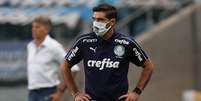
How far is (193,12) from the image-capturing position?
59.0ft

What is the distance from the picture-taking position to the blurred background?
17656 mm

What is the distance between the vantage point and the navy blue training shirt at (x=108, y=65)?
27.1 feet

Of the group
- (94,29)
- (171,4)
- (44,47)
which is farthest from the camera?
(171,4)

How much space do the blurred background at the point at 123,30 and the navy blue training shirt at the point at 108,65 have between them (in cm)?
914

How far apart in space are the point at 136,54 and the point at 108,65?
317mm

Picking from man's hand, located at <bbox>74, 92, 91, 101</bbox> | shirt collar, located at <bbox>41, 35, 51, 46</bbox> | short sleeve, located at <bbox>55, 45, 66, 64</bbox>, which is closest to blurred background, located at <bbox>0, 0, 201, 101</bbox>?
shirt collar, located at <bbox>41, 35, 51, 46</bbox>

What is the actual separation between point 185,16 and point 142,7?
3.45ft

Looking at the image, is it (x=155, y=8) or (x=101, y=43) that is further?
(x=155, y=8)

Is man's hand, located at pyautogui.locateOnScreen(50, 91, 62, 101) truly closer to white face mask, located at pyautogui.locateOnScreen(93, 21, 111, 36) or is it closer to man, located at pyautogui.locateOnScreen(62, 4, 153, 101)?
man, located at pyautogui.locateOnScreen(62, 4, 153, 101)

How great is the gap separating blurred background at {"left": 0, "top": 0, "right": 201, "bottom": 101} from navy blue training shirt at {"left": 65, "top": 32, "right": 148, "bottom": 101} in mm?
9140

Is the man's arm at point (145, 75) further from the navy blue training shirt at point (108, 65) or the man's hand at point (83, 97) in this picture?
the man's hand at point (83, 97)

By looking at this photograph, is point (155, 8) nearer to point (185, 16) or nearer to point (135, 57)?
point (185, 16)

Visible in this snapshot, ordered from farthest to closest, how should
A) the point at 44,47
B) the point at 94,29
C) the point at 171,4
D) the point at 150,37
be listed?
1. the point at 171,4
2. the point at 150,37
3. the point at 44,47
4. the point at 94,29

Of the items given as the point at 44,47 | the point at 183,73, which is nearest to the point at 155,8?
the point at 183,73
